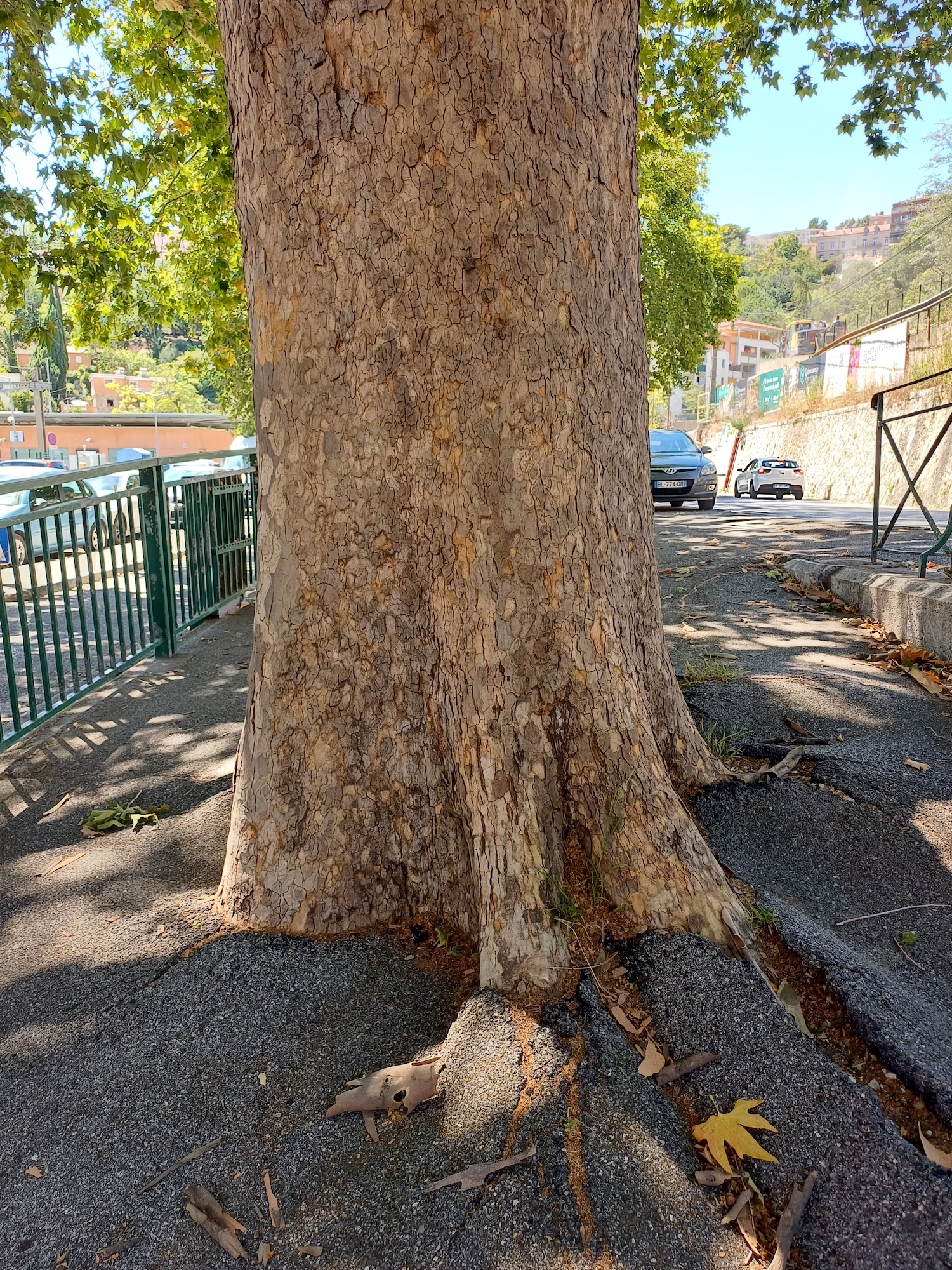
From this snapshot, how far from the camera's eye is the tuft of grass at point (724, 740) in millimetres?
3688

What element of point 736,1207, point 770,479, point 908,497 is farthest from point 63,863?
point 770,479

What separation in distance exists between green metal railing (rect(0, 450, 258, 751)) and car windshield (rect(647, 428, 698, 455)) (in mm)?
12797

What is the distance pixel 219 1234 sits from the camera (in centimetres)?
179

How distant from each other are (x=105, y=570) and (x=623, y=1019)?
15.4ft

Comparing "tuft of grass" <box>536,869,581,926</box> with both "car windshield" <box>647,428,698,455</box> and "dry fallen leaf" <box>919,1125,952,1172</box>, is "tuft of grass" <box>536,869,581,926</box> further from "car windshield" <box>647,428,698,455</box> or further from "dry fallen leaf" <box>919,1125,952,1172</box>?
"car windshield" <box>647,428,698,455</box>

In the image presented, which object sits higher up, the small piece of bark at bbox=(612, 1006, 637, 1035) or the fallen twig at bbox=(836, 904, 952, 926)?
the small piece of bark at bbox=(612, 1006, 637, 1035)

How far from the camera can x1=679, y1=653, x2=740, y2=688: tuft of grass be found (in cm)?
457

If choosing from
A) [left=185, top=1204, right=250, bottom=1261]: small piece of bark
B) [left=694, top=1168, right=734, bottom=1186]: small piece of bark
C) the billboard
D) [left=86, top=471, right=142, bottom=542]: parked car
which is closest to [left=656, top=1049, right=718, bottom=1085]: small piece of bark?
[left=694, top=1168, right=734, bottom=1186]: small piece of bark

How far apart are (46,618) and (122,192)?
5.26m

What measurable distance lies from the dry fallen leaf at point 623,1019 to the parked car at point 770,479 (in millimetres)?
31668

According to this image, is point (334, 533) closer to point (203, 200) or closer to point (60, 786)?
point (60, 786)

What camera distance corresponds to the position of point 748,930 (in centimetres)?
248

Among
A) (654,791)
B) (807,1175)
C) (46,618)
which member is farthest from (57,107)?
(807,1175)

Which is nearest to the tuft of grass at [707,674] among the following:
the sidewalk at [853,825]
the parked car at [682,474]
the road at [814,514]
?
the sidewalk at [853,825]
